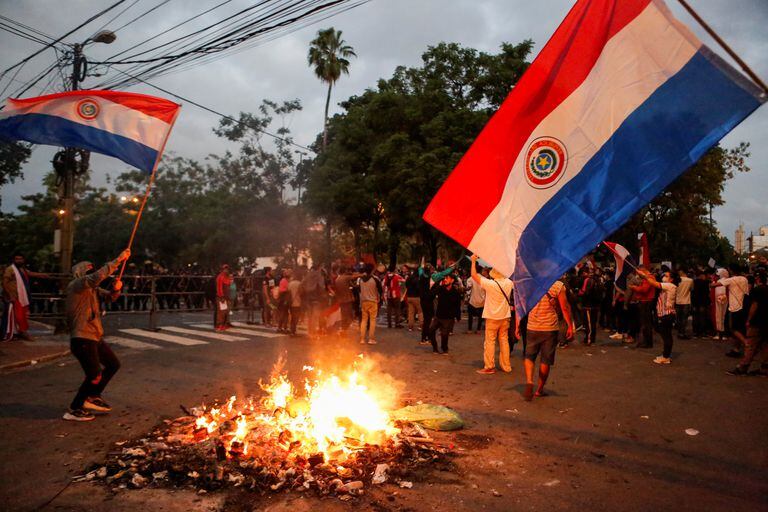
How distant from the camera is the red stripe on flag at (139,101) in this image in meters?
8.30

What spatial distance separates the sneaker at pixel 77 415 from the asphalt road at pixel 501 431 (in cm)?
10

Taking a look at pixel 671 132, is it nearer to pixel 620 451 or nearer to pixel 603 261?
pixel 620 451

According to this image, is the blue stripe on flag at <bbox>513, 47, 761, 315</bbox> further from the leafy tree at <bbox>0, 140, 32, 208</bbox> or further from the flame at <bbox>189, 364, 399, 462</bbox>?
the leafy tree at <bbox>0, 140, 32, 208</bbox>

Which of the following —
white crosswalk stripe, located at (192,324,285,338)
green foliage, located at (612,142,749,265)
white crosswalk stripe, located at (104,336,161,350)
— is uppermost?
green foliage, located at (612,142,749,265)

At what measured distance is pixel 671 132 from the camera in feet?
13.1

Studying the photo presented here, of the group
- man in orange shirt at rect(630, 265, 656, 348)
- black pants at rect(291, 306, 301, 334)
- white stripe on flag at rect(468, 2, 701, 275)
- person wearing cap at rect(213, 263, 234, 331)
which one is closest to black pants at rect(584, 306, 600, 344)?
man in orange shirt at rect(630, 265, 656, 348)

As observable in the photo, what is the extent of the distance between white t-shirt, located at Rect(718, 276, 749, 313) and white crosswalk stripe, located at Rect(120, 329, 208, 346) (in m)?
13.2

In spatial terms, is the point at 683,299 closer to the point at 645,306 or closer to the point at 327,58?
the point at 645,306

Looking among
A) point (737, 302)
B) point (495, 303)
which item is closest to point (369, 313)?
point (495, 303)

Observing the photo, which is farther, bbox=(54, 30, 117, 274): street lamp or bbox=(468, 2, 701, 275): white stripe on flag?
bbox=(54, 30, 117, 274): street lamp

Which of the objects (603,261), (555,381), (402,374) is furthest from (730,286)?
(603,261)

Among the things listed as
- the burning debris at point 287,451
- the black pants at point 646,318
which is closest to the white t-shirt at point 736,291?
the black pants at point 646,318

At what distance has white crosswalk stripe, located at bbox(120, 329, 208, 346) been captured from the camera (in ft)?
44.3

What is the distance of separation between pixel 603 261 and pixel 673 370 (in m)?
28.8
